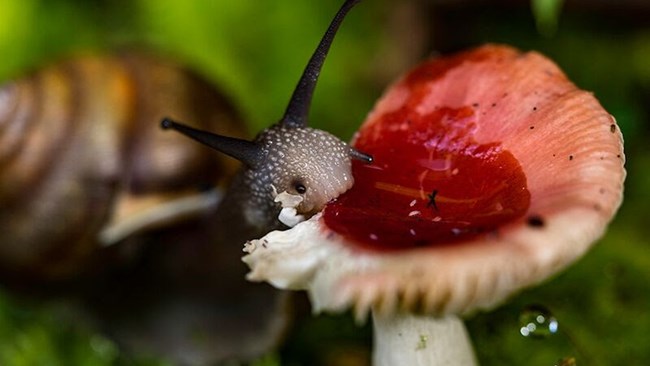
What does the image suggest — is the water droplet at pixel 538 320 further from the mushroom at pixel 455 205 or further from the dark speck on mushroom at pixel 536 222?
the dark speck on mushroom at pixel 536 222

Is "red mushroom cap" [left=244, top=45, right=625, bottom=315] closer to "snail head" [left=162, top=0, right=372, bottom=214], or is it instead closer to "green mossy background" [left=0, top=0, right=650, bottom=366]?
"snail head" [left=162, top=0, right=372, bottom=214]

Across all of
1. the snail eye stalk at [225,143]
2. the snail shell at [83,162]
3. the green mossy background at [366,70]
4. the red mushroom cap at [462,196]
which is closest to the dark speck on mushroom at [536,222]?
the red mushroom cap at [462,196]

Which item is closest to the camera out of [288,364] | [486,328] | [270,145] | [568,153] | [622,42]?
[568,153]

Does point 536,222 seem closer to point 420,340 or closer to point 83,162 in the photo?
point 420,340


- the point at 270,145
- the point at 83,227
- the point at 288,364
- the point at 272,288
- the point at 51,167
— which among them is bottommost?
the point at 288,364

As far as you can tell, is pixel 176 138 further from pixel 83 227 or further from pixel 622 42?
pixel 622 42

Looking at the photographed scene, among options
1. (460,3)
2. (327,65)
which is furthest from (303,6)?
(460,3)

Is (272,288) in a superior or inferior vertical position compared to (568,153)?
inferior
